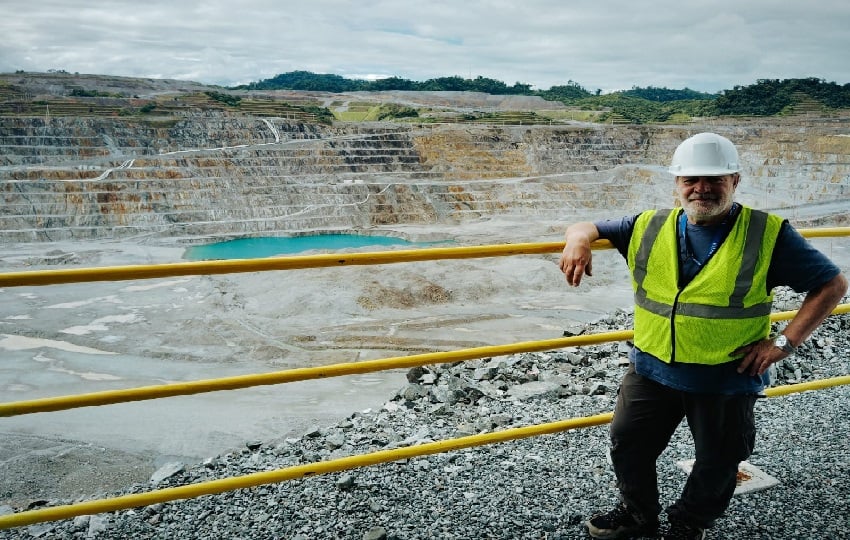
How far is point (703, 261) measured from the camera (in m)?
1.74

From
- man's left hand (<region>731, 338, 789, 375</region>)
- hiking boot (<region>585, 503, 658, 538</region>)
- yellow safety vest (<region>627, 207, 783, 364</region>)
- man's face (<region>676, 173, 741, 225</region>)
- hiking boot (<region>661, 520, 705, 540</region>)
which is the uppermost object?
man's face (<region>676, 173, 741, 225</region>)

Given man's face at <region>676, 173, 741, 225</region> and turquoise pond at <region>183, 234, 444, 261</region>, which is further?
turquoise pond at <region>183, 234, 444, 261</region>

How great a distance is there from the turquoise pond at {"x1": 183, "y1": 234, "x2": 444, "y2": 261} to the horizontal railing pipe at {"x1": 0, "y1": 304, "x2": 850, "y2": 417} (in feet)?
137

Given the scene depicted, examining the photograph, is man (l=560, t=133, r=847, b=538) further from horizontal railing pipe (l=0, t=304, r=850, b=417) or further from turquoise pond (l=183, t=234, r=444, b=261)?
turquoise pond (l=183, t=234, r=444, b=261)

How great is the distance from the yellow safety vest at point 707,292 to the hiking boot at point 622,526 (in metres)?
0.59

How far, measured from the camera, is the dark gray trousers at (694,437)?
1782 millimetres

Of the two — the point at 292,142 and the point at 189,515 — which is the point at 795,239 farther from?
the point at 292,142

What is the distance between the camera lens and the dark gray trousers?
1.78 meters

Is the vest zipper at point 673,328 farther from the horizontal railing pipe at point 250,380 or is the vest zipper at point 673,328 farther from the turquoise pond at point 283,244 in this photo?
the turquoise pond at point 283,244

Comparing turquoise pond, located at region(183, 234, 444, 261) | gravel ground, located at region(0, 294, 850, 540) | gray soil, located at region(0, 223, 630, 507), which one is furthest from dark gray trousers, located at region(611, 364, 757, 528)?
turquoise pond, located at region(183, 234, 444, 261)

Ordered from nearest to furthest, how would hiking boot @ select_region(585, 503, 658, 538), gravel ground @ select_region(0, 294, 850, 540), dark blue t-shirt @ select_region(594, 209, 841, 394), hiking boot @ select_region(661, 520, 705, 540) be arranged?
dark blue t-shirt @ select_region(594, 209, 841, 394)
hiking boot @ select_region(661, 520, 705, 540)
hiking boot @ select_region(585, 503, 658, 538)
gravel ground @ select_region(0, 294, 850, 540)

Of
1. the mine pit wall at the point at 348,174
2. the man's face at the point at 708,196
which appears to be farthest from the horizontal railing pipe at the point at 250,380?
the mine pit wall at the point at 348,174

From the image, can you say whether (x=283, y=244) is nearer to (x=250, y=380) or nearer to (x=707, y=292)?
(x=250, y=380)

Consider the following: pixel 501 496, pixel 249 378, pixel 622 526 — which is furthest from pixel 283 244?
pixel 622 526
